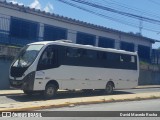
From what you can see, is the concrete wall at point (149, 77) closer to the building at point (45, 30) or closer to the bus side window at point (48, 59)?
the building at point (45, 30)

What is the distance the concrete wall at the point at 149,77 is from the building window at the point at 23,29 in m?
13.1

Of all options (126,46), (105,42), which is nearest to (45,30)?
(105,42)

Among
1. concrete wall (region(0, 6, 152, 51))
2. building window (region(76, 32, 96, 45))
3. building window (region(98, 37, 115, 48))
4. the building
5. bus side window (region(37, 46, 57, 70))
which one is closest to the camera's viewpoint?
bus side window (region(37, 46, 57, 70))

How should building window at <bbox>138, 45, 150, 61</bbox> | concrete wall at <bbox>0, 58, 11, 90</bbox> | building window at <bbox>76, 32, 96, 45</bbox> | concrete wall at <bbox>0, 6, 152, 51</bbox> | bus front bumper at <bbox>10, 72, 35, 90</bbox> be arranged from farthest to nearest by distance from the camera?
building window at <bbox>138, 45, 150, 61</bbox> → building window at <bbox>76, 32, 96, 45</bbox> → concrete wall at <bbox>0, 6, 152, 51</bbox> → concrete wall at <bbox>0, 58, 11, 90</bbox> → bus front bumper at <bbox>10, 72, 35, 90</bbox>

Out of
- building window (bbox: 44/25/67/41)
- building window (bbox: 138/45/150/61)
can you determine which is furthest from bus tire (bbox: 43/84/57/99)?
building window (bbox: 138/45/150/61)

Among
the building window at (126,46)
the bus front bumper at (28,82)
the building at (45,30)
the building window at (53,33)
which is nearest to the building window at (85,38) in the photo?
the building at (45,30)

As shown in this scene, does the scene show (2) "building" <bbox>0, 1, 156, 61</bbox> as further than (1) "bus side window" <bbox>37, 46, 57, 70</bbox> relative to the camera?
Yes

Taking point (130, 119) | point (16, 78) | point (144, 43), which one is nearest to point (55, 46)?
point (16, 78)

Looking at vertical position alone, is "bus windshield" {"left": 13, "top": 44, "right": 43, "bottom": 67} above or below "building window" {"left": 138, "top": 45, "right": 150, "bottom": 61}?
below

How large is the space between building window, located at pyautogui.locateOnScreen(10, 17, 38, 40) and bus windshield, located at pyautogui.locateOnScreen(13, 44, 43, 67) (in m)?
9.32

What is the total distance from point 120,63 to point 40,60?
794 cm

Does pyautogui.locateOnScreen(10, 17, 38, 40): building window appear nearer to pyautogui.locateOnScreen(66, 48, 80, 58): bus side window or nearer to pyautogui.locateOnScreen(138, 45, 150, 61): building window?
pyautogui.locateOnScreen(66, 48, 80, 58): bus side window

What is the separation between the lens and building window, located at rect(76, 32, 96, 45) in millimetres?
36031

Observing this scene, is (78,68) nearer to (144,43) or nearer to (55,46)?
(55,46)
